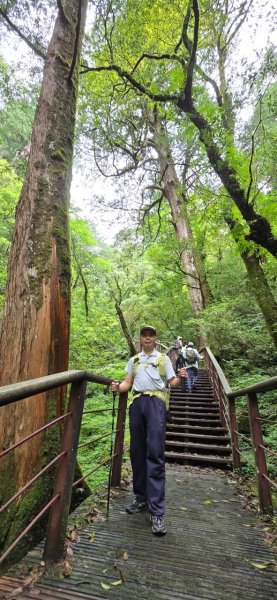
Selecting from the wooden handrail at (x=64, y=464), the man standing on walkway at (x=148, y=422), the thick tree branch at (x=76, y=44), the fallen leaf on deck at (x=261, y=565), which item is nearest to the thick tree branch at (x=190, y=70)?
the thick tree branch at (x=76, y=44)

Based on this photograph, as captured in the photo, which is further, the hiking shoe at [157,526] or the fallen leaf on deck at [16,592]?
the hiking shoe at [157,526]

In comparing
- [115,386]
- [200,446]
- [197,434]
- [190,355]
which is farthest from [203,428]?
[115,386]

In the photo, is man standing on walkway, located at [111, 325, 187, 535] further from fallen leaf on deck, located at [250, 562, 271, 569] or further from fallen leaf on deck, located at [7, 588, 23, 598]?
fallen leaf on deck, located at [7, 588, 23, 598]

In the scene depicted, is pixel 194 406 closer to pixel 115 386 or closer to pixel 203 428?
pixel 203 428

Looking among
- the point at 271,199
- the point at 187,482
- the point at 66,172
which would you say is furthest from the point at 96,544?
the point at 271,199

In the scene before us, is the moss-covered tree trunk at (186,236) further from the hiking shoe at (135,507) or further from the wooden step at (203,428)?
the hiking shoe at (135,507)

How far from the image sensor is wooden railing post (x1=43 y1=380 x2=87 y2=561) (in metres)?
1.96

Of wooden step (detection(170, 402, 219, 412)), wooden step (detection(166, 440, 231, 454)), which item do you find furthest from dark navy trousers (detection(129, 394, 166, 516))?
wooden step (detection(170, 402, 219, 412))

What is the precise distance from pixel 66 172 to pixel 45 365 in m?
2.11

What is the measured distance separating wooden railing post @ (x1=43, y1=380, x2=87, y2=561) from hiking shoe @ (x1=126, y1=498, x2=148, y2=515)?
1.03m

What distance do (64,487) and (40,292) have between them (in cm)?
156

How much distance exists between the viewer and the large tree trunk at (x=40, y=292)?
238cm

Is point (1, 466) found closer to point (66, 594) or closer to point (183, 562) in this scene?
point (66, 594)

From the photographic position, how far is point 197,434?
6.12 meters
